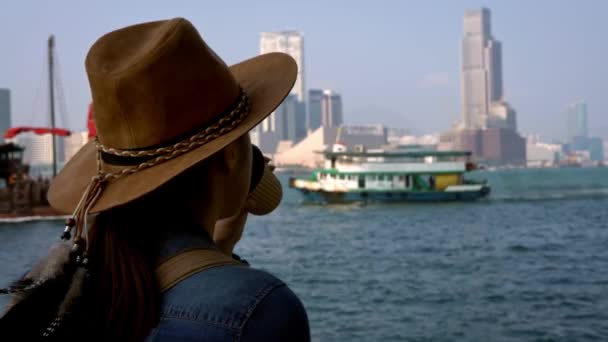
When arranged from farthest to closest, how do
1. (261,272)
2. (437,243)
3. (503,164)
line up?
1. (503,164)
2. (437,243)
3. (261,272)

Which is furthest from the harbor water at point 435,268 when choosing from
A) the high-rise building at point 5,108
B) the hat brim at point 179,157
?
the high-rise building at point 5,108

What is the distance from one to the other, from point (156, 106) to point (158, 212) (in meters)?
0.16

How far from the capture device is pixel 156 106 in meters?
1.13

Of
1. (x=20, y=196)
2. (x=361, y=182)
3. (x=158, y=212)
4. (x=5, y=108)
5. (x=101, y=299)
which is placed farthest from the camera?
(x=5, y=108)

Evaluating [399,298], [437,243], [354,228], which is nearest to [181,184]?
[399,298]

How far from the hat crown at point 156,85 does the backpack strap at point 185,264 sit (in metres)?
0.17

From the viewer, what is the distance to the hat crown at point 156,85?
1.12 meters

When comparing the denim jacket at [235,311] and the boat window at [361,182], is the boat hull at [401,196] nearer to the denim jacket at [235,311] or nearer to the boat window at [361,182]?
the boat window at [361,182]

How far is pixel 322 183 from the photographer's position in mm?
41656

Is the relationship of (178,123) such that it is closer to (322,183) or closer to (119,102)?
(119,102)

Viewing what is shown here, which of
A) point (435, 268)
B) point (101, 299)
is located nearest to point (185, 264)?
point (101, 299)

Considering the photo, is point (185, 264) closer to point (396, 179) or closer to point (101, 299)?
point (101, 299)

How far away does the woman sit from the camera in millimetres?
985

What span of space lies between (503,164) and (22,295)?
181 m
